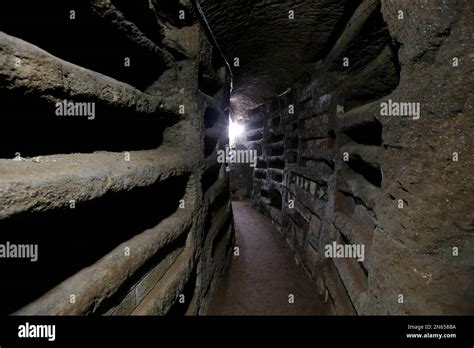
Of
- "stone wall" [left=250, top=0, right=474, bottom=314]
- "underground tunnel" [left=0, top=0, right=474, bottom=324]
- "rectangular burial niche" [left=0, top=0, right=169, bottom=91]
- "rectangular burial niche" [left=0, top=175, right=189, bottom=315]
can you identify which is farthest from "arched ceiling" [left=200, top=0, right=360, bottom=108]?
"rectangular burial niche" [left=0, top=175, right=189, bottom=315]

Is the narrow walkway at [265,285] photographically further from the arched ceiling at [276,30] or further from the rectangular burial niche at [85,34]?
the arched ceiling at [276,30]

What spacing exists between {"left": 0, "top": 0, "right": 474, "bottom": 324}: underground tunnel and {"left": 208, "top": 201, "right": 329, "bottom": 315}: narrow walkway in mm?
23

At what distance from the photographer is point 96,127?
46.4 inches

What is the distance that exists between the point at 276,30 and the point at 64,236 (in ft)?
7.44

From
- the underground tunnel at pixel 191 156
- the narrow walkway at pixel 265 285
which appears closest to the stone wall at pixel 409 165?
the underground tunnel at pixel 191 156

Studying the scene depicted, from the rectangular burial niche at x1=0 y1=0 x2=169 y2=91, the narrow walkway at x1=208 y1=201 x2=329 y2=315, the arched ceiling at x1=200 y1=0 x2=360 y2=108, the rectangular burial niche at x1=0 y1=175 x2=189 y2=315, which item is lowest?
the narrow walkway at x1=208 y1=201 x2=329 y2=315

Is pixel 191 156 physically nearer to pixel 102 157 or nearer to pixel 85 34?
pixel 102 157

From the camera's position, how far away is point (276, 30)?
2244mm

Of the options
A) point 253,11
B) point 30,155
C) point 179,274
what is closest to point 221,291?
point 179,274

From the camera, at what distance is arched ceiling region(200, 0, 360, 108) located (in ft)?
5.98

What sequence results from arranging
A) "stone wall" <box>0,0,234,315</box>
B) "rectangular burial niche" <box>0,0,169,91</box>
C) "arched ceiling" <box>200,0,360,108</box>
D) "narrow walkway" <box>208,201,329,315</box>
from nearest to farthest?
1. "stone wall" <box>0,0,234,315</box>
2. "rectangular burial niche" <box>0,0,169,91</box>
3. "arched ceiling" <box>200,0,360,108</box>
4. "narrow walkway" <box>208,201,329,315</box>

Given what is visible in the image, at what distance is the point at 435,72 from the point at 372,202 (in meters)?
0.85

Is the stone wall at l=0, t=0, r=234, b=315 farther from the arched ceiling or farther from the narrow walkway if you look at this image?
the narrow walkway

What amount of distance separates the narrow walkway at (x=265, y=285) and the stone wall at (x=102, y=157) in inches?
20.2
